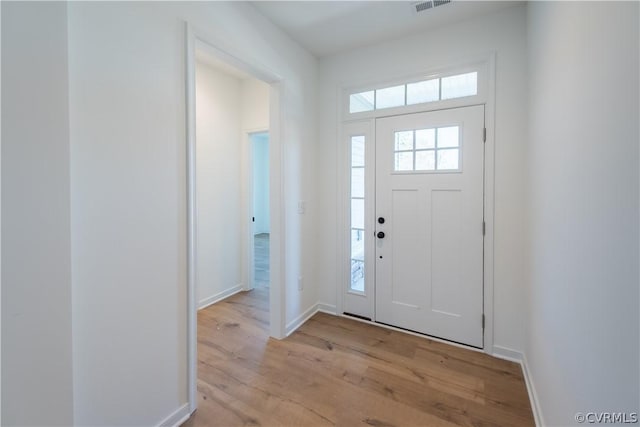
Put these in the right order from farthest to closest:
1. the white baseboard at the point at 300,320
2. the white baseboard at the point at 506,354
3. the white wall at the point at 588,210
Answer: the white baseboard at the point at 300,320
the white baseboard at the point at 506,354
the white wall at the point at 588,210

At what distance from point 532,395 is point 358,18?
9.99 ft

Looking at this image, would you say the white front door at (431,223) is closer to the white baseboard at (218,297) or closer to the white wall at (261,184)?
the white baseboard at (218,297)

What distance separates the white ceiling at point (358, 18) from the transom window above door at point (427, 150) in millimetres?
882

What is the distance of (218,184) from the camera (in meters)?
3.61

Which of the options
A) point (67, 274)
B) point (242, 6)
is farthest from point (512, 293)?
point (242, 6)

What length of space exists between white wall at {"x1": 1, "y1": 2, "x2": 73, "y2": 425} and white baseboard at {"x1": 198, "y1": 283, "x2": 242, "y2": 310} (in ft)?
7.19

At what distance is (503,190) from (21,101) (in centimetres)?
288

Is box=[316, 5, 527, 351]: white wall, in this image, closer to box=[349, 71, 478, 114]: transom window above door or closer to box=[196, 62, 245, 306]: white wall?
box=[349, 71, 478, 114]: transom window above door

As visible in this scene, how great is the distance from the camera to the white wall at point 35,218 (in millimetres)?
1054

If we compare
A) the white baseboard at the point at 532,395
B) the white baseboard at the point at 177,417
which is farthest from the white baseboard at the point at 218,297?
the white baseboard at the point at 532,395

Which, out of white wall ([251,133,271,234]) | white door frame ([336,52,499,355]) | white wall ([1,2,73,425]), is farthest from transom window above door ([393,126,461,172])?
white wall ([251,133,271,234])

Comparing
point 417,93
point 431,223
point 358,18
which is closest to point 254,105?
point 358,18

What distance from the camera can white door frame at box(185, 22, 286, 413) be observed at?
67.7 inches

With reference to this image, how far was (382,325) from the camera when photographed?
2885 millimetres
